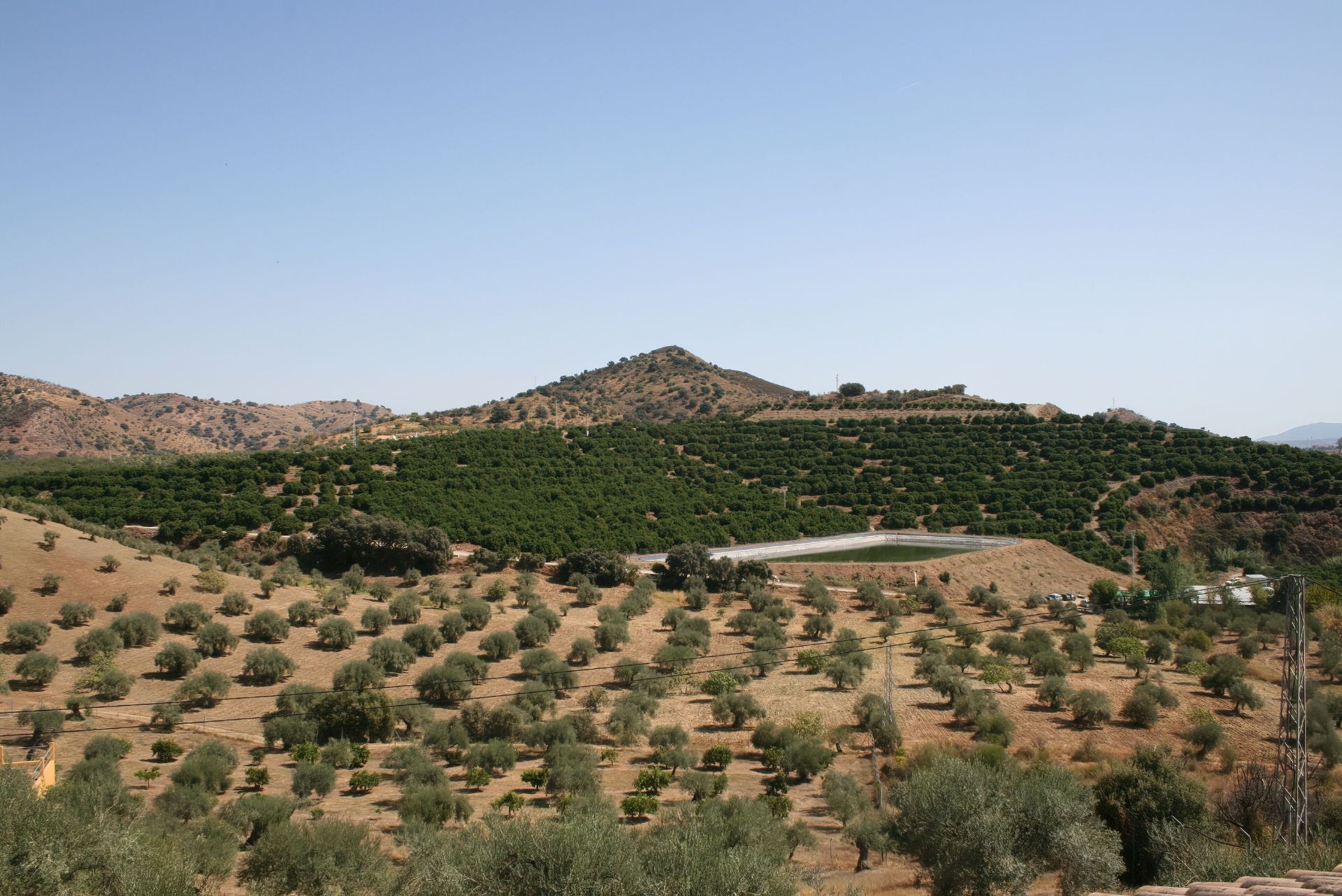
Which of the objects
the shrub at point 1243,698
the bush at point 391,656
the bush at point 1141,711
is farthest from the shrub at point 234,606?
the shrub at point 1243,698

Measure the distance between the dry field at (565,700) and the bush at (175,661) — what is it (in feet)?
1.49

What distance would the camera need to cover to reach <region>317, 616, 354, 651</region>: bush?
30.6 m

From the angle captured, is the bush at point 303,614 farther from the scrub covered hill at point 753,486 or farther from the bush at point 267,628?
the scrub covered hill at point 753,486

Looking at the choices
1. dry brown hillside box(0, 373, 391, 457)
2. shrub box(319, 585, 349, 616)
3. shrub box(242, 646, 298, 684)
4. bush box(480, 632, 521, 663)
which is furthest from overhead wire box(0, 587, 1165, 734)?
dry brown hillside box(0, 373, 391, 457)

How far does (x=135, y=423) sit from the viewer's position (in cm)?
11362

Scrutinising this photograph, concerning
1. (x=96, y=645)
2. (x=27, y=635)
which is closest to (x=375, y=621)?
(x=96, y=645)

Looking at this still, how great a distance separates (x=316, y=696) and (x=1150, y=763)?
1937 cm

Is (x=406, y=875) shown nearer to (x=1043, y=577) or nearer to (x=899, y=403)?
(x=1043, y=577)

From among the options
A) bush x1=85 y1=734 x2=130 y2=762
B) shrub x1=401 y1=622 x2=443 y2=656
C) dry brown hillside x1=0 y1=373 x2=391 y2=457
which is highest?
dry brown hillside x1=0 y1=373 x2=391 y2=457

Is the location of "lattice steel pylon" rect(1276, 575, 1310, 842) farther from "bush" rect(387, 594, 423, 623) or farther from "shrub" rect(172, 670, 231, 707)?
"bush" rect(387, 594, 423, 623)

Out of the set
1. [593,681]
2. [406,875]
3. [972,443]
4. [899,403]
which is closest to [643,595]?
[593,681]

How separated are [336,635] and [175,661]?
5.25 m

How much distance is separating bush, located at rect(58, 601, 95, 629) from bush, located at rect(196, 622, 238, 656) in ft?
11.7

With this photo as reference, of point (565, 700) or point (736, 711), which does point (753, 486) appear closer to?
point (565, 700)
